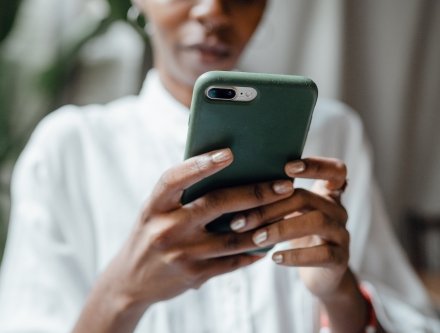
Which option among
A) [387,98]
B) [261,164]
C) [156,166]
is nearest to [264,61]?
[387,98]

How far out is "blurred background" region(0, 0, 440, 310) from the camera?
2.83ft

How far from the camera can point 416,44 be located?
3.35 ft

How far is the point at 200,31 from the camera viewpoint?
632mm

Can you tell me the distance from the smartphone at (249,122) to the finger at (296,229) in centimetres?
4

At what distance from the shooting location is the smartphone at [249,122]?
0.42 metres

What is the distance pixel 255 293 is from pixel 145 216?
221 millimetres

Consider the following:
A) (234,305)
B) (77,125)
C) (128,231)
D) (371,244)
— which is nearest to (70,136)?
(77,125)

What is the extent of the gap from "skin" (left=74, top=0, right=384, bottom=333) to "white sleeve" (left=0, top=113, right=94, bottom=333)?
0.08 meters

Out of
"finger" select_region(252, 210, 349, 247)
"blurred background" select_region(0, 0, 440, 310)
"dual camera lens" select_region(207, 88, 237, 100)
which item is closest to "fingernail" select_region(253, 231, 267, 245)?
"finger" select_region(252, 210, 349, 247)

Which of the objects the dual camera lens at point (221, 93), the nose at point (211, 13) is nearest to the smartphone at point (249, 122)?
the dual camera lens at point (221, 93)

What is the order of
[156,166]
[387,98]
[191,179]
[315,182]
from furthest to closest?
[387,98]
[156,166]
[315,182]
[191,179]

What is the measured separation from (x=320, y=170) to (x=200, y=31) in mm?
226

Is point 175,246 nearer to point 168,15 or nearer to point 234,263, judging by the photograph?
point 234,263

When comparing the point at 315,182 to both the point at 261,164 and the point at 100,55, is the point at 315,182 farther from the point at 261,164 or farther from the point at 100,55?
the point at 100,55
